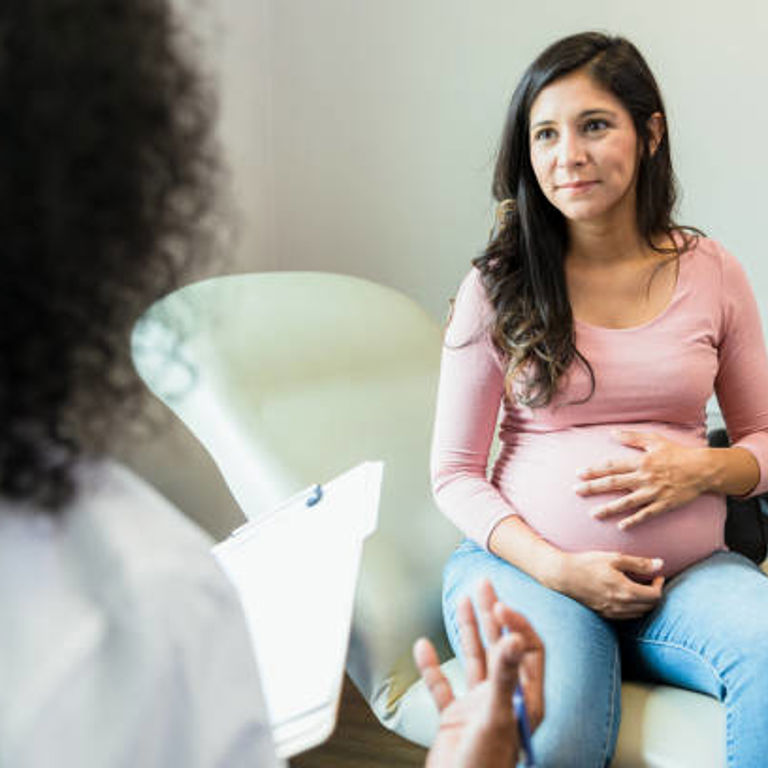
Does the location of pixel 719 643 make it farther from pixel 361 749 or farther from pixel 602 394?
pixel 361 749

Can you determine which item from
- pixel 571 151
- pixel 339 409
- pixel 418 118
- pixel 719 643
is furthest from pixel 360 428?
pixel 418 118

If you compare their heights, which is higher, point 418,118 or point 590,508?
point 418,118

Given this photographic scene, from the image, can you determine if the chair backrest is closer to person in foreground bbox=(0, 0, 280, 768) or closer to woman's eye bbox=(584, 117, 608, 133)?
woman's eye bbox=(584, 117, 608, 133)

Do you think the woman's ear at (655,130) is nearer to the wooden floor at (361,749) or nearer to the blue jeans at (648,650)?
the blue jeans at (648,650)

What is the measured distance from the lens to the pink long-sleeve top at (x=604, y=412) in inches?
52.7

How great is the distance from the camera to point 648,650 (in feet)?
4.17

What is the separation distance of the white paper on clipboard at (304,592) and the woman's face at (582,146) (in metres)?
0.49

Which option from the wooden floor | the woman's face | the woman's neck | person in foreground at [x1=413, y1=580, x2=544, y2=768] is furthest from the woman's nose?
the wooden floor

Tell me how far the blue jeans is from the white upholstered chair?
3 centimetres

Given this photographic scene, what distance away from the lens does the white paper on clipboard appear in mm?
880

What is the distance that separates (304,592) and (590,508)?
1.46 ft

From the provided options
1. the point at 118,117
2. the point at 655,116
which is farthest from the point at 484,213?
the point at 118,117

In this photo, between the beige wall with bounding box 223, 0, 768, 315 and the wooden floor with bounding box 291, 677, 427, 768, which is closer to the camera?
the wooden floor with bounding box 291, 677, 427, 768

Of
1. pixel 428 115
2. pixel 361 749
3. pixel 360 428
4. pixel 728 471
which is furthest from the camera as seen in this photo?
pixel 428 115
